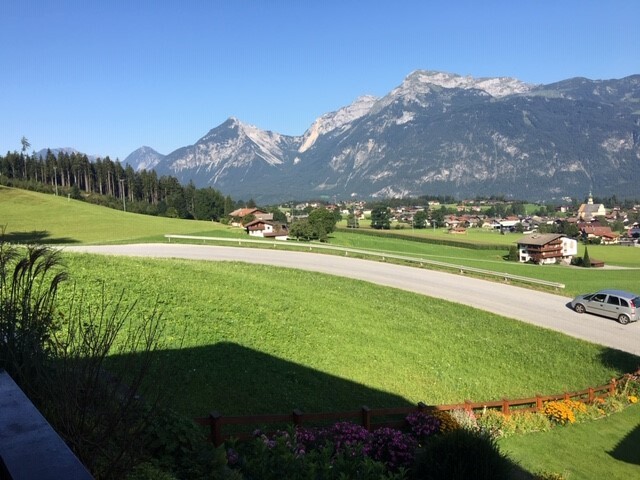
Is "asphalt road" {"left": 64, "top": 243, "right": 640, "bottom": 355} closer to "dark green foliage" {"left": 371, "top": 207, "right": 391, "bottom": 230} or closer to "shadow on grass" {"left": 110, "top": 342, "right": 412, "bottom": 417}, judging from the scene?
"shadow on grass" {"left": 110, "top": 342, "right": 412, "bottom": 417}

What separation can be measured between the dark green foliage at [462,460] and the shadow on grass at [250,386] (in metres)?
3.29

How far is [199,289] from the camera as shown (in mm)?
15508

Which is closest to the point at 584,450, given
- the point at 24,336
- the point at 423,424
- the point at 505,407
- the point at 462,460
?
the point at 505,407

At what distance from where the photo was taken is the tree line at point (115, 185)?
111062 mm

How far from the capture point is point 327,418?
27.0 ft

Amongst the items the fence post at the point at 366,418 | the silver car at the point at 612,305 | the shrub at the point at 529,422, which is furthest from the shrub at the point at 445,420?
the silver car at the point at 612,305

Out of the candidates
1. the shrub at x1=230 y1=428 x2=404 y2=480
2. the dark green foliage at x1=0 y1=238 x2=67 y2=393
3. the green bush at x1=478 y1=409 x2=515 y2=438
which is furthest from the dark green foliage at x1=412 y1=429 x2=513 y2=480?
the dark green foliage at x1=0 y1=238 x2=67 y2=393

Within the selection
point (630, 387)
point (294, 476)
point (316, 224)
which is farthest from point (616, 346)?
point (316, 224)

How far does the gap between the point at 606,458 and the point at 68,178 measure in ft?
454

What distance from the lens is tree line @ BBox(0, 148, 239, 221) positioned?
111 metres

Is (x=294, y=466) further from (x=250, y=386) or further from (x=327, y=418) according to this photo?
(x=250, y=386)

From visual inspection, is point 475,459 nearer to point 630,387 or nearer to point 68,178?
point 630,387

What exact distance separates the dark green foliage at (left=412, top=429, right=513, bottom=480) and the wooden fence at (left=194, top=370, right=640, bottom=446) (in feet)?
6.32

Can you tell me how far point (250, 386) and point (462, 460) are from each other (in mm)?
4911
